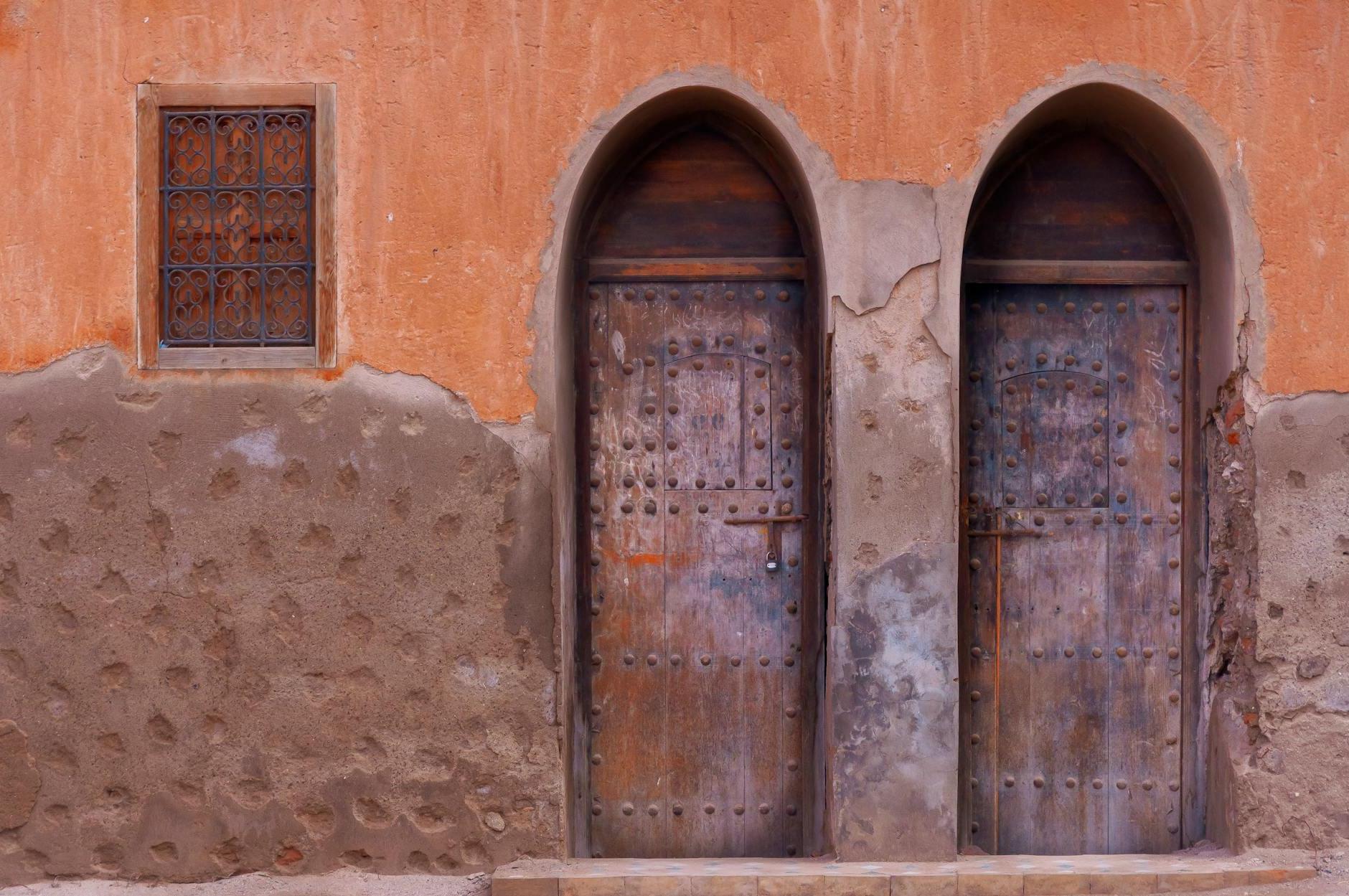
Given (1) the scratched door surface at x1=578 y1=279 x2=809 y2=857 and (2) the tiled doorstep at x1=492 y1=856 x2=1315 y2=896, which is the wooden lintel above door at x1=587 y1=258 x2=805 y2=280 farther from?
(2) the tiled doorstep at x1=492 y1=856 x2=1315 y2=896

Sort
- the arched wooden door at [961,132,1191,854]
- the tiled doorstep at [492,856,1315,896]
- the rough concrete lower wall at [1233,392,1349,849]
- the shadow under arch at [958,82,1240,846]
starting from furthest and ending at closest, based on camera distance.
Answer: the arched wooden door at [961,132,1191,854], the shadow under arch at [958,82,1240,846], the rough concrete lower wall at [1233,392,1349,849], the tiled doorstep at [492,856,1315,896]

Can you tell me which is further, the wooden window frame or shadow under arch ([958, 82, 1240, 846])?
shadow under arch ([958, 82, 1240, 846])

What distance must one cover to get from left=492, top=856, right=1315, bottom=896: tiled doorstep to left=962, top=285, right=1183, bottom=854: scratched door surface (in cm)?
39

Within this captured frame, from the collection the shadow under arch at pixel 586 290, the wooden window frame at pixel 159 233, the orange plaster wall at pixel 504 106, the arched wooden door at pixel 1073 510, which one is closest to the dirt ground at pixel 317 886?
the shadow under arch at pixel 586 290

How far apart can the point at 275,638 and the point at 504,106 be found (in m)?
1.84

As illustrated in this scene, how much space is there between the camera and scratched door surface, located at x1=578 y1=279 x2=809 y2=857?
448cm

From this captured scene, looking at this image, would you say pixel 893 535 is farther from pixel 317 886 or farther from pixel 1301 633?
pixel 317 886

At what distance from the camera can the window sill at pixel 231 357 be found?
165 inches

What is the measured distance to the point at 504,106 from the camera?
4.15 m

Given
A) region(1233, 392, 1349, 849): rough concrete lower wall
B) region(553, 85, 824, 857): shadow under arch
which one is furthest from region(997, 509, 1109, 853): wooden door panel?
region(553, 85, 824, 857): shadow under arch

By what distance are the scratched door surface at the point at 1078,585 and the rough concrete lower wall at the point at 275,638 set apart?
153cm

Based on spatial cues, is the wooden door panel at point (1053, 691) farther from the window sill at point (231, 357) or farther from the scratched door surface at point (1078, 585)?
the window sill at point (231, 357)

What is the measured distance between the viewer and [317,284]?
4.17 meters

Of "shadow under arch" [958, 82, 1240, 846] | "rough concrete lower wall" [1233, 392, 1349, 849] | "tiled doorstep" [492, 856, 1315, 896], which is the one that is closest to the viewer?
"tiled doorstep" [492, 856, 1315, 896]
